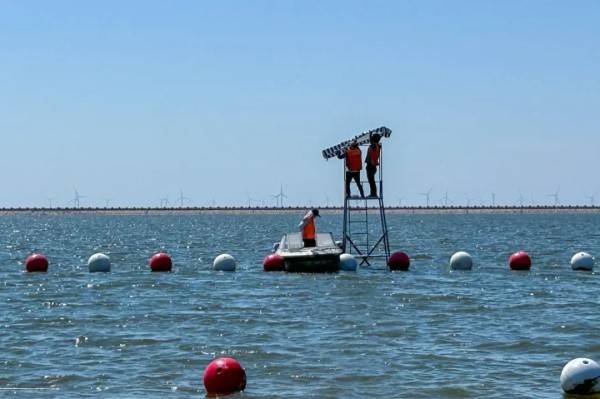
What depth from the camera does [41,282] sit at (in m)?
38.4

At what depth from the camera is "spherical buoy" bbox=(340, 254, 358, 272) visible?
3831 centimetres

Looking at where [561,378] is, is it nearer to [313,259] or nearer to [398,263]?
[313,259]

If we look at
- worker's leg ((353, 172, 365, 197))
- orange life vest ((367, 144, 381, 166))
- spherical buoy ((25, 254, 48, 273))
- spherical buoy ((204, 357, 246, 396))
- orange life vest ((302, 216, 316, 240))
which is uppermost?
orange life vest ((367, 144, 381, 166))

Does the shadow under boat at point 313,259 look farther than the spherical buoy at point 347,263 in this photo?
No

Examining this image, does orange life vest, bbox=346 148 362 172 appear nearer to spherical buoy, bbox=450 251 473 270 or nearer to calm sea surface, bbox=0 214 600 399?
calm sea surface, bbox=0 214 600 399

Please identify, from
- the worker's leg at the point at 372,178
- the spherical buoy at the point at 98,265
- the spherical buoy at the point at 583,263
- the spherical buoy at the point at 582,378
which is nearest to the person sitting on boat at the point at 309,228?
the worker's leg at the point at 372,178

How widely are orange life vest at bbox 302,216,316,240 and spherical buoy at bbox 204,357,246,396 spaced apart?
20682mm

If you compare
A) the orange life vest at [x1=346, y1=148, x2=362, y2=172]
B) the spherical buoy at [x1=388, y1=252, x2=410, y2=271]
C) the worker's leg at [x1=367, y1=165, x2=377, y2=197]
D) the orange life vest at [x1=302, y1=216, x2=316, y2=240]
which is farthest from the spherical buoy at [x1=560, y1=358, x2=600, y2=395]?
the spherical buoy at [x1=388, y1=252, x2=410, y2=271]

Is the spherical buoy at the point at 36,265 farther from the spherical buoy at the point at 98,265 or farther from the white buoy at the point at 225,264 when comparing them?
the white buoy at the point at 225,264

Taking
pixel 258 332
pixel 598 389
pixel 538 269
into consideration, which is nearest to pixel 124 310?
pixel 258 332

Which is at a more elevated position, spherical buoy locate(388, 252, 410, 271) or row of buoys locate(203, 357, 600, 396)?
spherical buoy locate(388, 252, 410, 271)

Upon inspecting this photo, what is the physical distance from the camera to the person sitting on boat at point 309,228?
38.3 metres

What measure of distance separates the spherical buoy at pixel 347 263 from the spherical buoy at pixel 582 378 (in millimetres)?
20997

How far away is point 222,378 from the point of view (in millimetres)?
17719
